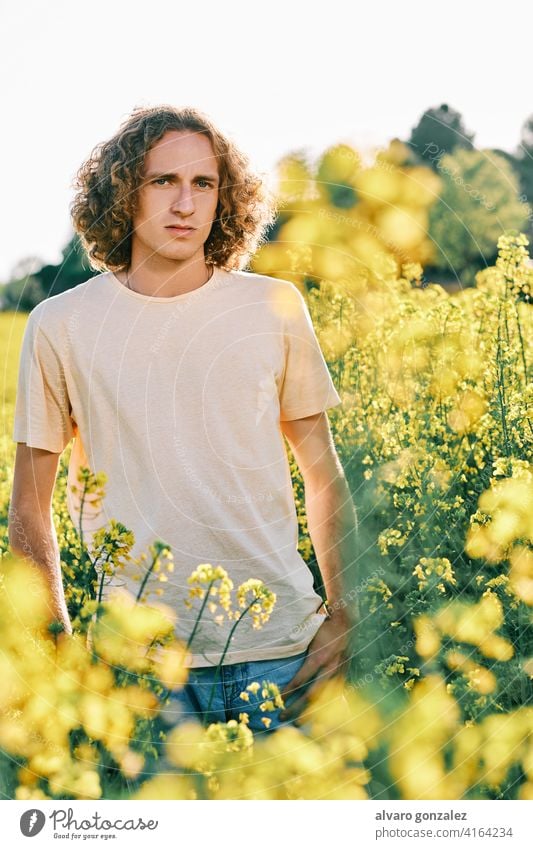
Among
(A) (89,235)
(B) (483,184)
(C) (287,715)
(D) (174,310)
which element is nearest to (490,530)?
(C) (287,715)

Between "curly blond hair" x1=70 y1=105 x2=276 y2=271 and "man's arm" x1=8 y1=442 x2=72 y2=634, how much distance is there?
0.53 meters

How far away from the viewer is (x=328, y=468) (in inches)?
86.4

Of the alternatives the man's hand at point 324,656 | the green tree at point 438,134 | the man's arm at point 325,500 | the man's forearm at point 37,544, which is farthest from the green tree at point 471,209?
the man's forearm at point 37,544

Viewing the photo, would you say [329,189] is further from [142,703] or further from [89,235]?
[142,703]

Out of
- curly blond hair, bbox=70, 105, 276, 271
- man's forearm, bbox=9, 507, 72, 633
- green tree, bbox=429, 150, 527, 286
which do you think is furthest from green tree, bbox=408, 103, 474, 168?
man's forearm, bbox=9, 507, 72, 633

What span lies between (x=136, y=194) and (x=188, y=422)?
1.83 feet

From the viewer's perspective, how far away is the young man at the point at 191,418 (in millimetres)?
2059

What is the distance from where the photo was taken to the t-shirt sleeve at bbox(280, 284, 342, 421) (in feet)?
7.06

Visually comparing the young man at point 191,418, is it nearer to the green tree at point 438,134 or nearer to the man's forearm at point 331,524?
the man's forearm at point 331,524

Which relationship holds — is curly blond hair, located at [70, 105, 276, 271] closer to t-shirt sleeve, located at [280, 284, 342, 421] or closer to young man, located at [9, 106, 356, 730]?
young man, located at [9, 106, 356, 730]

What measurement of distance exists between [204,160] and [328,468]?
0.76 m

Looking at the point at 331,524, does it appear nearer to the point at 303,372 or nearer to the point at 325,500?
the point at 325,500

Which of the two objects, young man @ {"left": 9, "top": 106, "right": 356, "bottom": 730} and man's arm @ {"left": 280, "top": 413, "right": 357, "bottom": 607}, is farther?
man's arm @ {"left": 280, "top": 413, "right": 357, "bottom": 607}

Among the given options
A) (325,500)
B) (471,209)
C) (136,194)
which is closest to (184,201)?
(136,194)
